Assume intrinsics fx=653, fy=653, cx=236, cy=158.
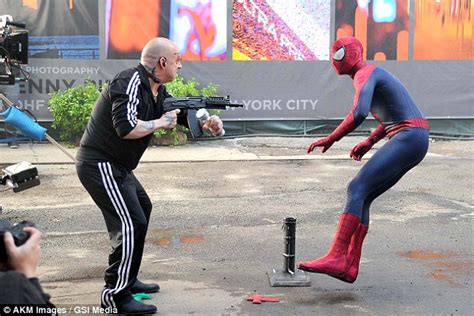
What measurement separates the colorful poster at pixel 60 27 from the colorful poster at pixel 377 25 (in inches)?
205

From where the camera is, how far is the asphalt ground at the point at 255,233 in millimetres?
5016

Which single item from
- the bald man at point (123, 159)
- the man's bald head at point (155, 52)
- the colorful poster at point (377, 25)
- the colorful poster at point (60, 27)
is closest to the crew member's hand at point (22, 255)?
the bald man at point (123, 159)

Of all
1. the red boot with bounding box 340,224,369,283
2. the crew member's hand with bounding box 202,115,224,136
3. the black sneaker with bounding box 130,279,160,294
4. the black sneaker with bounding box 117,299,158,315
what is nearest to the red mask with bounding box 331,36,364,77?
the crew member's hand with bounding box 202,115,224,136

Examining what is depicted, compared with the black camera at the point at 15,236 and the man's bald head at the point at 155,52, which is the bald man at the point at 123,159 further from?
the black camera at the point at 15,236

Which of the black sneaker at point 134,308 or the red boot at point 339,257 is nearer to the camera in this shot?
the black sneaker at point 134,308

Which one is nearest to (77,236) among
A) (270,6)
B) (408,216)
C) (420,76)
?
(408,216)

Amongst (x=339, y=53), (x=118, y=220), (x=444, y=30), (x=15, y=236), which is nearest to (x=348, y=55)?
(x=339, y=53)

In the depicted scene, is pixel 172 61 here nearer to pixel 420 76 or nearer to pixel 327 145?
pixel 327 145

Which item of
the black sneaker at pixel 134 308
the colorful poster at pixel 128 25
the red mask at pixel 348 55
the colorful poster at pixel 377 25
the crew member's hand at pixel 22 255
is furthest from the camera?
the colorful poster at pixel 377 25

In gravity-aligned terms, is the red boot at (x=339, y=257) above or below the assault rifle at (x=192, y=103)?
below

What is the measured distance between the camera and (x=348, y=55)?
5.22m

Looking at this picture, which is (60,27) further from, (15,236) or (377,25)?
(15,236)

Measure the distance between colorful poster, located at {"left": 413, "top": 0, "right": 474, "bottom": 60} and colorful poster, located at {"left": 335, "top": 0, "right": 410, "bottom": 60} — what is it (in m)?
0.33

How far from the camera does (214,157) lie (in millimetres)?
11805
